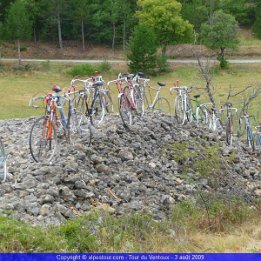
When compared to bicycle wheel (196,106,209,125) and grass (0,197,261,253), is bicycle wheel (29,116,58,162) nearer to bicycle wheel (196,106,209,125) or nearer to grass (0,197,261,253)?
grass (0,197,261,253)

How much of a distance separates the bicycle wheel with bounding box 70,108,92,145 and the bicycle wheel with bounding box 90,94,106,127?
0.29 meters

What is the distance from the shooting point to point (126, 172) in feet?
30.5

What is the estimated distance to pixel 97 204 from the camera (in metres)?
8.01

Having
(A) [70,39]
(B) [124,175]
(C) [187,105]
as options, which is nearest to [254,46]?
(A) [70,39]

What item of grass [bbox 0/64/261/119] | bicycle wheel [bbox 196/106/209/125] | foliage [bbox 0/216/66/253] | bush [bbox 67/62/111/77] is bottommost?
grass [bbox 0/64/261/119]

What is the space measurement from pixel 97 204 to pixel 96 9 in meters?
47.5

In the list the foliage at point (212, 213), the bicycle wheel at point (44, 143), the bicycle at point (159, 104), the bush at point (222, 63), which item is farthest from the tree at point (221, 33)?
the bicycle wheel at point (44, 143)

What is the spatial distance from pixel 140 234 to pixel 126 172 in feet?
7.98

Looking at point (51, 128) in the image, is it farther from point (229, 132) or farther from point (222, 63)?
point (222, 63)

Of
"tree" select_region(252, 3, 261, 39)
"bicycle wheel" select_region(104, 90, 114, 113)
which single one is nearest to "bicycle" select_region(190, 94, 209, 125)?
"bicycle wheel" select_region(104, 90, 114, 113)

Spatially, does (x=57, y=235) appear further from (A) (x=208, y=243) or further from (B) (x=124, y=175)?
(B) (x=124, y=175)

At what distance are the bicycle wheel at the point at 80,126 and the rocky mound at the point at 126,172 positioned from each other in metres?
0.19

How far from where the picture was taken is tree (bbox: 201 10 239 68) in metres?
43.6

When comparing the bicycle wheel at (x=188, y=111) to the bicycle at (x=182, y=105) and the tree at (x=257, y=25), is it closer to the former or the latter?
the bicycle at (x=182, y=105)
